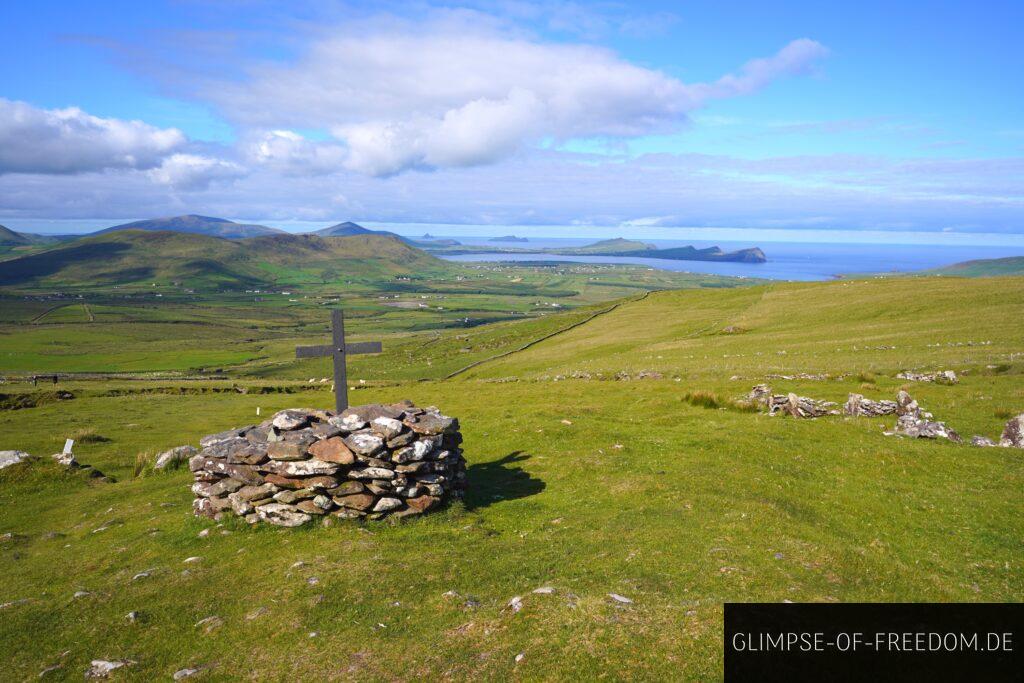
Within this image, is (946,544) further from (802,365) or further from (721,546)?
(802,365)

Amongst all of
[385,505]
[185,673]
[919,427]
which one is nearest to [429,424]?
[385,505]

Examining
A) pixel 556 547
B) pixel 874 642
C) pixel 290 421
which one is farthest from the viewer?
pixel 290 421

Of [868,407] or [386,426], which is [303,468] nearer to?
[386,426]

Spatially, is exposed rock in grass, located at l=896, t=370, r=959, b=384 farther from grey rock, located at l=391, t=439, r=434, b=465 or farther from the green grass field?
grey rock, located at l=391, t=439, r=434, b=465

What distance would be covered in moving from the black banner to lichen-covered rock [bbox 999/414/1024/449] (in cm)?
1343

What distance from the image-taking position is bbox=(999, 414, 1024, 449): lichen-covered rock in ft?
67.6

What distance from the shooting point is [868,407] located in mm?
25922

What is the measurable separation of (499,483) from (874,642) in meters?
12.5

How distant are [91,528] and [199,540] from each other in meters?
5.60

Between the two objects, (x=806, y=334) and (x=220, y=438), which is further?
(x=806, y=334)

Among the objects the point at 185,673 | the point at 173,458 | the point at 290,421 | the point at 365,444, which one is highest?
the point at 290,421

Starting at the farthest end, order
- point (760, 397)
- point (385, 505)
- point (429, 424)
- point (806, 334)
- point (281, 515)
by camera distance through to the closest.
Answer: point (806, 334), point (760, 397), point (429, 424), point (281, 515), point (385, 505)

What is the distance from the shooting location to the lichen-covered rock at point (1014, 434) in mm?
20611

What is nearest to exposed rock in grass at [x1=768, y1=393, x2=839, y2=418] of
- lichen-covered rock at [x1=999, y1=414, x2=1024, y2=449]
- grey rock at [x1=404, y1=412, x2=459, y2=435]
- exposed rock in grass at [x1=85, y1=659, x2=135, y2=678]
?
lichen-covered rock at [x1=999, y1=414, x2=1024, y2=449]
